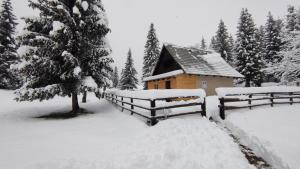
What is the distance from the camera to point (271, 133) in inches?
241

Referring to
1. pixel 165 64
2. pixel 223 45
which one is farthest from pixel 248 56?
pixel 165 64

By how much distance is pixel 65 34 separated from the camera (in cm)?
998

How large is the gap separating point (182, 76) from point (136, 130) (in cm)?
1391

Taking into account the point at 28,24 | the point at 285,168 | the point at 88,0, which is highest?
the point at 88,0

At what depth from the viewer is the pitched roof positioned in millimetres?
20092

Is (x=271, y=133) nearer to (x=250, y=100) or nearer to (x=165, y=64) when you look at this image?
(x=250, y=100)

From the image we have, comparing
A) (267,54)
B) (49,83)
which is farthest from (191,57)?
(267,54)

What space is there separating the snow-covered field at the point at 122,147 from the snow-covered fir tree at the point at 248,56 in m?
27.0

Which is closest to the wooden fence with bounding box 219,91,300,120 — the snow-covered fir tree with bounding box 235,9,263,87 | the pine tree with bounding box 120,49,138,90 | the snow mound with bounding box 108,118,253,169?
the snow mound with bounding box 108,118,253,169

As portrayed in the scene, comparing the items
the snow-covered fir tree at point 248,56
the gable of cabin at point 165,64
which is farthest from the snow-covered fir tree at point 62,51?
the snow-covered fir tree at point 248,56

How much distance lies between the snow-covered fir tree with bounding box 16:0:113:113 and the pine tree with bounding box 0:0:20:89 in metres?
18.7

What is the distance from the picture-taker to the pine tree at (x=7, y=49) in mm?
25094

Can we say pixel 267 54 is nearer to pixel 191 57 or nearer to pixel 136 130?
pixel 191 57

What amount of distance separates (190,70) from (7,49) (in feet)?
87.2
